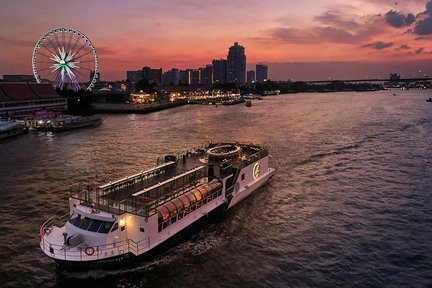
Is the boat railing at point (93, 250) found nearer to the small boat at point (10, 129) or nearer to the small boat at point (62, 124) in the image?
the small boat at point (10, 129)

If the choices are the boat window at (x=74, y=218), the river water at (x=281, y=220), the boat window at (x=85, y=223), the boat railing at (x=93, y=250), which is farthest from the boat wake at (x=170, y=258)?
the boat window at (x=74, y=218)

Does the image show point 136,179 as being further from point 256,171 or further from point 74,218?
point 256,171

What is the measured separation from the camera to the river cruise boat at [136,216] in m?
17.2

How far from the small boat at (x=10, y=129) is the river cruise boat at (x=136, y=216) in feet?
132

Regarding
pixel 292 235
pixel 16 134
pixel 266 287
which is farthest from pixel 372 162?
pixel 16 134

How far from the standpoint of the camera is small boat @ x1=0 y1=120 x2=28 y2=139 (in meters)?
57.5

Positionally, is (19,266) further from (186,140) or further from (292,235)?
(186,140)

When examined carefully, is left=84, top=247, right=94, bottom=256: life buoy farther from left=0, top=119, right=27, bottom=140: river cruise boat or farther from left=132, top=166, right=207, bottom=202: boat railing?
left=0, top=119, right=27, bottom=140: river cruise boat

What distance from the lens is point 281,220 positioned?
24891 millimetres

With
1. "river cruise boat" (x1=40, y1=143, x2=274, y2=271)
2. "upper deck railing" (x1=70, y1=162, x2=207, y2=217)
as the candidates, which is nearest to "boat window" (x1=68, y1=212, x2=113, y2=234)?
"river cruise boat" (x1=40, y1=143, x2=274, y2=271)

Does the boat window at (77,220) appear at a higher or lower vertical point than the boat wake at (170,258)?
higher

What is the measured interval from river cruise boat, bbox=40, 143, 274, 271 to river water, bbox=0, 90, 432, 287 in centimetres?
93

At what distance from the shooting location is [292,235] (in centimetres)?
2270

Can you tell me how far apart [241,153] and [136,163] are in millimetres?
13280
